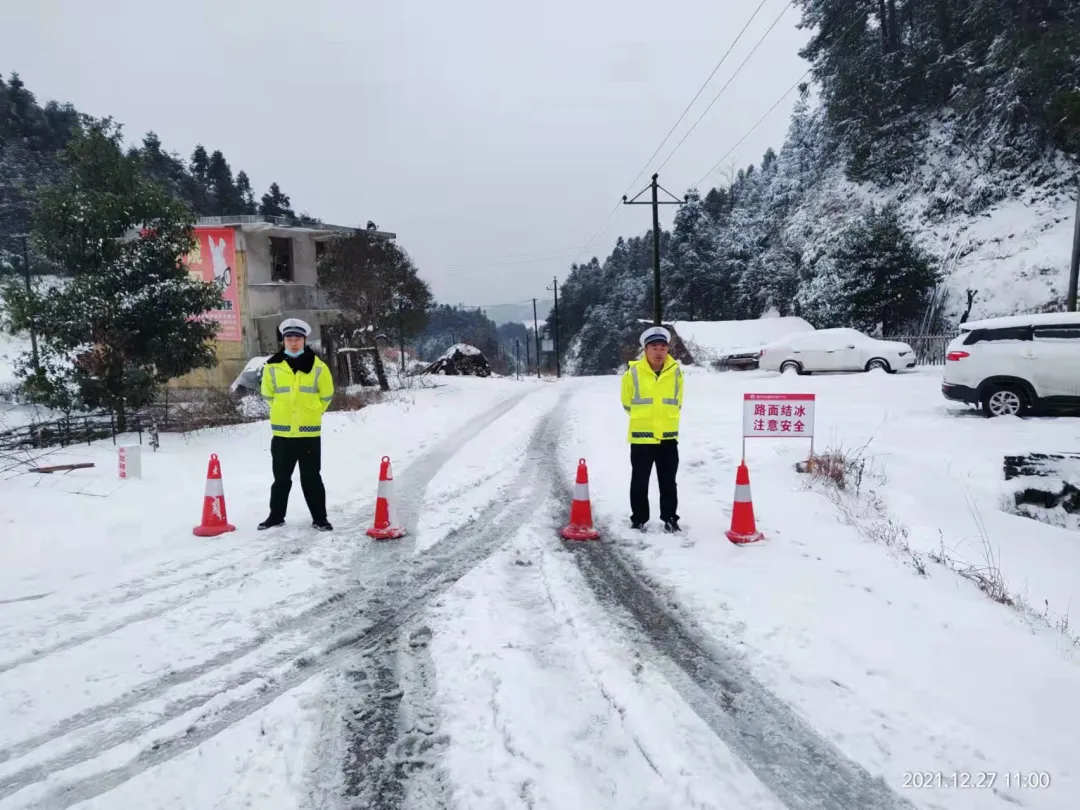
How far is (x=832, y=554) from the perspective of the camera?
17.6 feet

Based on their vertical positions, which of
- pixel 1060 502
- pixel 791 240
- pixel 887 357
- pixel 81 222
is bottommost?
pixel 1060 502

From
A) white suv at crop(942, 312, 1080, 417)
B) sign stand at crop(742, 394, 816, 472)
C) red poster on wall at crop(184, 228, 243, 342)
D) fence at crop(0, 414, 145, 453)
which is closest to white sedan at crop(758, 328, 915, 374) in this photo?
white suv at crop(942, 312, 1080, 417)

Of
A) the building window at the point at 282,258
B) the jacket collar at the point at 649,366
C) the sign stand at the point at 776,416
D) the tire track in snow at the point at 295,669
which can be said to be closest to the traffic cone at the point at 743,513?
the jacket collar at the point at 649,366

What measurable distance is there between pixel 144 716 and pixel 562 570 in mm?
2977

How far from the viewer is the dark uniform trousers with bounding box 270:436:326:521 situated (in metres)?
6.14

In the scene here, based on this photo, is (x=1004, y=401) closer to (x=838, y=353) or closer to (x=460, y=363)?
(x=838, y=353)

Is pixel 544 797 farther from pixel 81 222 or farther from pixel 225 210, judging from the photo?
pixel 225 210

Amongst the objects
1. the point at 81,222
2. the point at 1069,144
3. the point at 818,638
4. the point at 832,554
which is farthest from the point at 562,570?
the point at 1069,144

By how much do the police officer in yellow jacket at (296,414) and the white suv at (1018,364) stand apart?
11.3 metres

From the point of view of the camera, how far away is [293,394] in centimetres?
605

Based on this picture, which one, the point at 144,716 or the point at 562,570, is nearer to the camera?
the point at 144,716

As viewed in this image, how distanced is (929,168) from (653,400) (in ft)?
121

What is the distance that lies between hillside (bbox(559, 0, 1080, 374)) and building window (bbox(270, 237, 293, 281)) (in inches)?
1012
